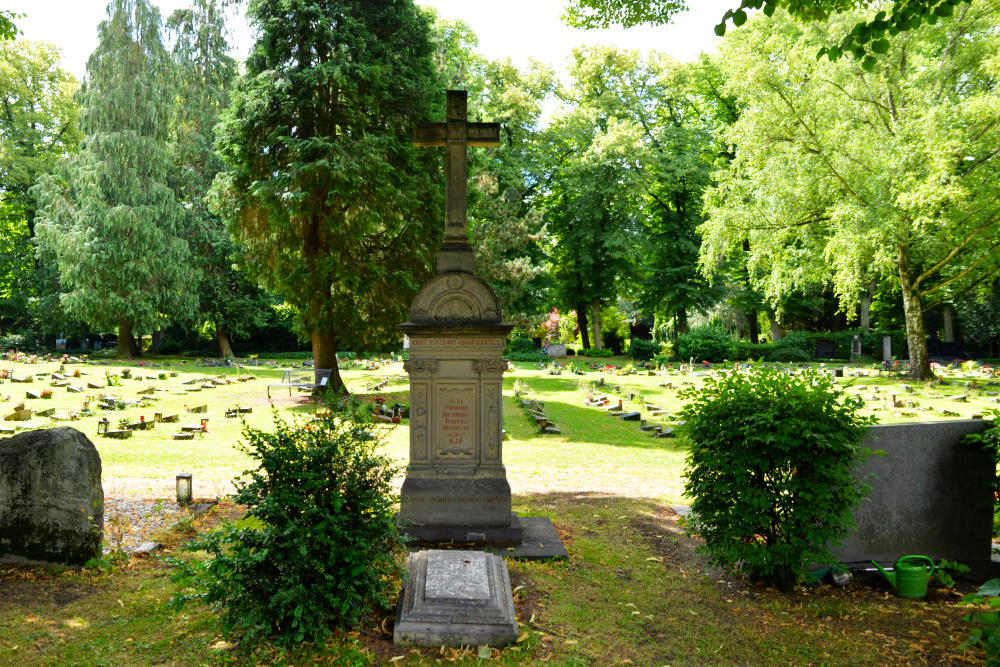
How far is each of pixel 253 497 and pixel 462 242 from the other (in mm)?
4035

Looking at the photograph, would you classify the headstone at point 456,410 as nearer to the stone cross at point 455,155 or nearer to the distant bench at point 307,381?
the stone cross at point 455,155

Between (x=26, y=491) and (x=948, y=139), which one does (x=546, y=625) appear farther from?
(x=948, y=139)

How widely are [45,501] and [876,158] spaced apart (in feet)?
74.1

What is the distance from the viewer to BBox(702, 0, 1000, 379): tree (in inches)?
748

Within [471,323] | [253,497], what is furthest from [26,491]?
[471,323]

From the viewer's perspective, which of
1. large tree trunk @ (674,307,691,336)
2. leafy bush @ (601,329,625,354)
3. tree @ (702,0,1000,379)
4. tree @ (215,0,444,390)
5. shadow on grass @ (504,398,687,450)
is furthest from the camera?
leafy bush @ (601,329,625,354)

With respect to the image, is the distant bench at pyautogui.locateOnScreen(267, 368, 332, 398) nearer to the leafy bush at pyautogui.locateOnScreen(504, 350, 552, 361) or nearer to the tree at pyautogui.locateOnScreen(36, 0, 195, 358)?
the tree at pyautogui.locateOnScreen(36, 0, 195, 358)

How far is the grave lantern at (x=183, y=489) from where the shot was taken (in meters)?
7.93

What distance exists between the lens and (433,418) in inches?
278

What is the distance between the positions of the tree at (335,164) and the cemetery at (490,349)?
0.11m

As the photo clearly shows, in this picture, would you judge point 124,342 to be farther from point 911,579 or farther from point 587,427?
point 911,579

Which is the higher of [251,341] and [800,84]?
[800,84]

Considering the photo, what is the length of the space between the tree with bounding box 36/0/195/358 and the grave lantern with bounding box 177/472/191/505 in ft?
79.7

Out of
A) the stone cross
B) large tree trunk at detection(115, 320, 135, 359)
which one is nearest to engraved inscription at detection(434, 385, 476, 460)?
the stone cross
